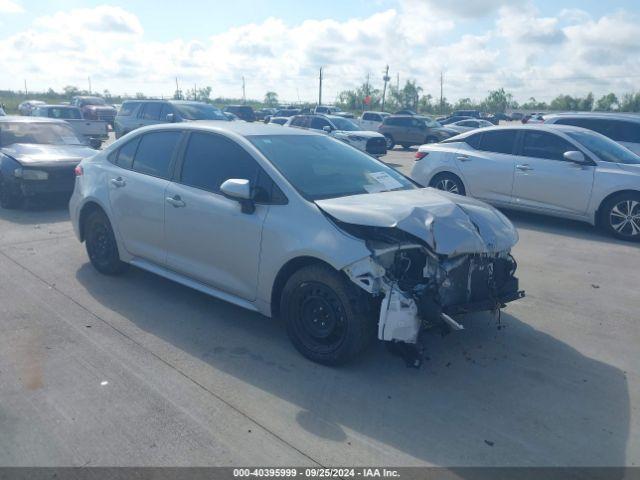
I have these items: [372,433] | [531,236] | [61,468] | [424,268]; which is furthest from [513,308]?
[61,468]

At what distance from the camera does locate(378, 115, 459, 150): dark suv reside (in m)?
26.6

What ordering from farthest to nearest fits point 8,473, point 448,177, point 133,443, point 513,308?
1. point 448,177
2. point 513,308
3. point 133,443
4. point 8,473

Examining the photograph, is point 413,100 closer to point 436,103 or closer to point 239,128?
point 436,103

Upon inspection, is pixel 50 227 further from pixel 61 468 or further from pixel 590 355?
pixel 590 355

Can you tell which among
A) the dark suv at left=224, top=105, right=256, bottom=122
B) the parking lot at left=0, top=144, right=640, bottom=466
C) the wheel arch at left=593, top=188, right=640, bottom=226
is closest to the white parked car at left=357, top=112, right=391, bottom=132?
the dark suv at left=224, top=105, right=256, bottom=122

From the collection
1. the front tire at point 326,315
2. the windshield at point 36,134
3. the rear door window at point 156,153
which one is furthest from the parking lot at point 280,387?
the windshield at point 36,134

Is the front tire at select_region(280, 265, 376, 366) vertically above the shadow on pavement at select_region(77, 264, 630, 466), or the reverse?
the front tire at select_region(280, 265, 376, 366)

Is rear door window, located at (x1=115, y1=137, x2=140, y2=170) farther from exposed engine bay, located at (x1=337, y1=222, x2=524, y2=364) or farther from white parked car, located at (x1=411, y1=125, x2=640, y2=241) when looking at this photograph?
white parked car, located at (x1=411, y1=125, x2=640, y2=241)

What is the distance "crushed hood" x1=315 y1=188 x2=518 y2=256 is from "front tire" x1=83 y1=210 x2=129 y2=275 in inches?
107

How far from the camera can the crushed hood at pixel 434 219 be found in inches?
153

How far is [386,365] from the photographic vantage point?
4.21 m

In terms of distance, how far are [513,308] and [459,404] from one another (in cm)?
204

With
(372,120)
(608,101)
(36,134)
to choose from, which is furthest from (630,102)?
(36,134)

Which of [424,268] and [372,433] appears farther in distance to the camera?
[424,268]
